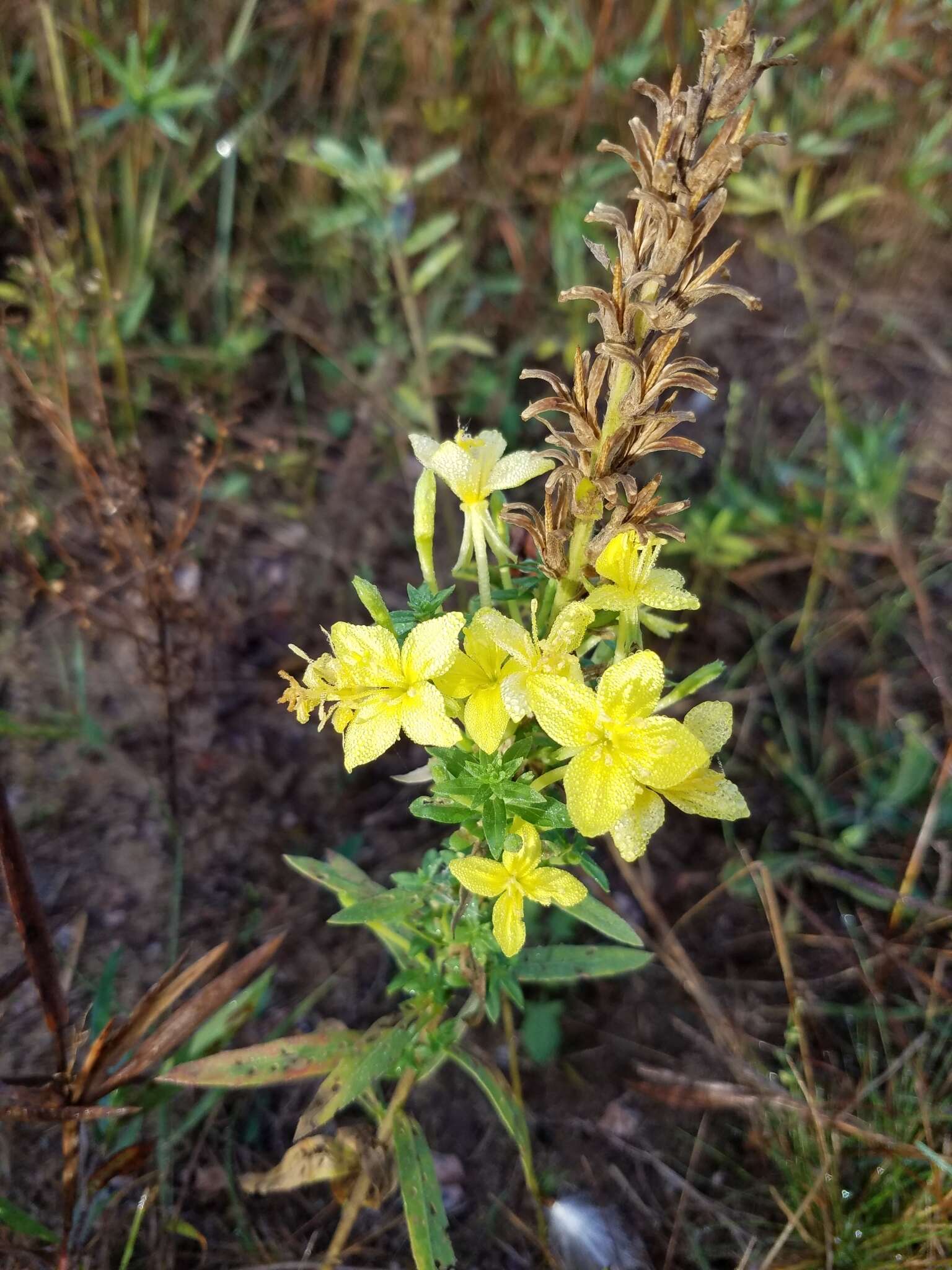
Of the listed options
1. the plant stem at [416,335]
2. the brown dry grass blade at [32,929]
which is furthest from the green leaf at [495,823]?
the plant stem at [416,335]

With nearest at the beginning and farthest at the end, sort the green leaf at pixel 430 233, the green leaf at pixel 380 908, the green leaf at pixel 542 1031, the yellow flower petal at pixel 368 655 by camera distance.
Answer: the yellow flower petal at pixel 368 655
the green leaf at pixel 380 908
the green leaf at pixel 542 1031
the green leaf at pixel 430 233

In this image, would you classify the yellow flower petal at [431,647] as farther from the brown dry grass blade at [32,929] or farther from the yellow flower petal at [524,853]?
the brown dry grass blade at [32,929]

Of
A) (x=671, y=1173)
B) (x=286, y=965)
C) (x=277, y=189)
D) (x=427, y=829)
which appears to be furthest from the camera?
(x=277, y=189)

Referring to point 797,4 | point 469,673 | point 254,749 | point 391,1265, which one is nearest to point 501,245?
point 797,4

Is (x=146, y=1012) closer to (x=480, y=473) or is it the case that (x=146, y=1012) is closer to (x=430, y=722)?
(x=430, y=722)

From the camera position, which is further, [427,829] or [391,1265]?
[427,829]

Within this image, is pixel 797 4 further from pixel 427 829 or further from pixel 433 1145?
pixel 433 1145
